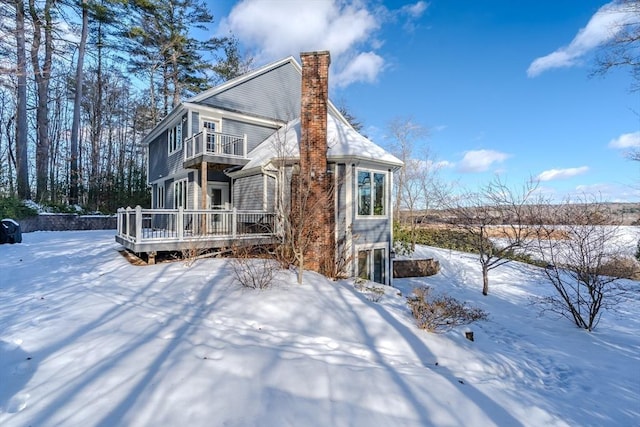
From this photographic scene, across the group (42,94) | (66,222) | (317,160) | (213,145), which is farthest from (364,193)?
(42,94)

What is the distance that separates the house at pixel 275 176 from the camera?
8852 mm

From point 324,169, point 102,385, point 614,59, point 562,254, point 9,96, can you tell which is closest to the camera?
point 102,385

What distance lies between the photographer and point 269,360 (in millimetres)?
3438

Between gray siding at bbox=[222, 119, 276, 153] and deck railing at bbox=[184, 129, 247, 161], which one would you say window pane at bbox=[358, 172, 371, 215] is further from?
gray siding at bbox=[222, 119, 276, 153]

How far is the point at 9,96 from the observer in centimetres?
2328

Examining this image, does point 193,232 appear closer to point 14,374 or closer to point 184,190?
point 184,190

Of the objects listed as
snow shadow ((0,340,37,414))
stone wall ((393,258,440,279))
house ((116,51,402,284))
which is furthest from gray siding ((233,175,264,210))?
snow shadow ((0,340,37,414))

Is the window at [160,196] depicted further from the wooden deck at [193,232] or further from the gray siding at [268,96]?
the wooden deck at [193,232]

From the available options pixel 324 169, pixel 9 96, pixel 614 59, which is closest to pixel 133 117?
pixel 9 96

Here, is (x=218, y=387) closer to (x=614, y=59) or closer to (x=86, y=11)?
(x=614, y=59)

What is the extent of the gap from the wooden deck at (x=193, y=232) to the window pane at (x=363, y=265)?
3.33 meters

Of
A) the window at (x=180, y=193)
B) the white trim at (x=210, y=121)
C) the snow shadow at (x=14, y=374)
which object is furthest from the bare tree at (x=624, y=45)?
the window at (x=180, y=193)

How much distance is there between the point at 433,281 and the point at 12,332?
13085mm

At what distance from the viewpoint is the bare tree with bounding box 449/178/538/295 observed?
10.7 meters
